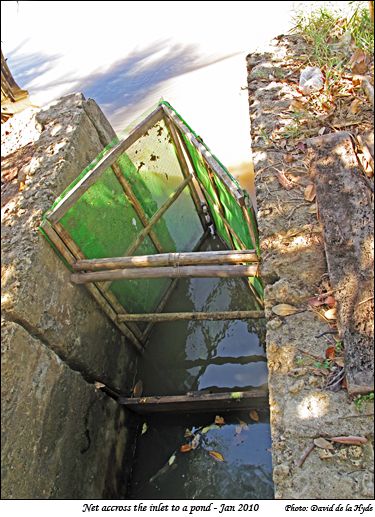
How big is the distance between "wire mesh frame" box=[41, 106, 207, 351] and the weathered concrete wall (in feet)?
0.27

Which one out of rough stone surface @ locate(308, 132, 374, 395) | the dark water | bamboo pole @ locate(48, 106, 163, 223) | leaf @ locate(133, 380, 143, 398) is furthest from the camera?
leaf @ locate(133, 380, 143, 398)

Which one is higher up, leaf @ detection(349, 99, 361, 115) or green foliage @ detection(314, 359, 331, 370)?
leaf @ detection(349, 99, 361, 115)

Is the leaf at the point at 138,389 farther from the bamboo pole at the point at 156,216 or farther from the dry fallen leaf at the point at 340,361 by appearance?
the dry fallen leaf at the point at 340,361

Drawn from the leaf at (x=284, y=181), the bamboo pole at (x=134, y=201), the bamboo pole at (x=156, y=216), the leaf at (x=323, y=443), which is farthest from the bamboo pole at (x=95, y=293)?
the leaf at (x=323, y=443)

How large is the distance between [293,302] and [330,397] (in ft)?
1.85

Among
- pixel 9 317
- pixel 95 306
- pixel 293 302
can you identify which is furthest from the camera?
pixel 95 306

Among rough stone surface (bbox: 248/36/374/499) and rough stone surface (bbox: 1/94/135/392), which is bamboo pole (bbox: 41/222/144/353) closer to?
rough stone surface (bbox: 1/94/135/392)

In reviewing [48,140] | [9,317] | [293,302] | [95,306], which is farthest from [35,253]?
[293,302]

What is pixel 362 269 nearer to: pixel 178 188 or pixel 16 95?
pixel 178 188

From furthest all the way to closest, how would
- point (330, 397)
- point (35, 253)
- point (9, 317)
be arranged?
point (35, 253)
point (9, 317)
point (330, 397)

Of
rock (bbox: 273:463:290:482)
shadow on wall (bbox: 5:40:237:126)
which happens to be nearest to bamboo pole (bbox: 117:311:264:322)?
rock (bbox: 273:463:290:482)

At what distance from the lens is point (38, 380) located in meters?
3.12

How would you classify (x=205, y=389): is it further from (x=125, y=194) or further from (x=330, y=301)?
(x=330, y=301)

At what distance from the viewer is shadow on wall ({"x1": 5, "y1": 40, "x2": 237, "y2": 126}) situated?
25.4ft
